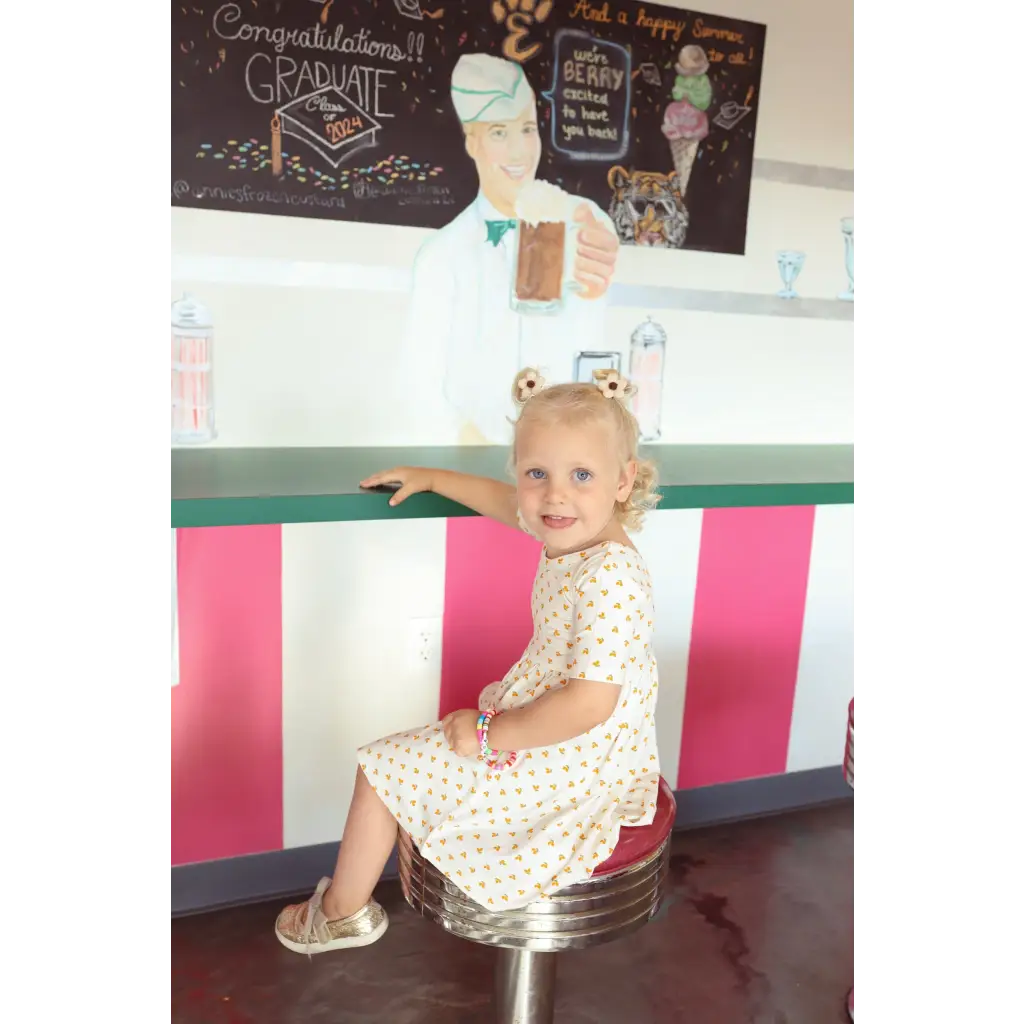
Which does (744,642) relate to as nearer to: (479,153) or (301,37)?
(479,153)

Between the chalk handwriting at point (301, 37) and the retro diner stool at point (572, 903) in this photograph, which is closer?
the retro diner stool at point (572, 903)

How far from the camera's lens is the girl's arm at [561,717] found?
4.57ft

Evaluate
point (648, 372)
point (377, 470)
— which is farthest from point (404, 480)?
point (648, 372)

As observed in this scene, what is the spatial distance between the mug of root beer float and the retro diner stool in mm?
1176

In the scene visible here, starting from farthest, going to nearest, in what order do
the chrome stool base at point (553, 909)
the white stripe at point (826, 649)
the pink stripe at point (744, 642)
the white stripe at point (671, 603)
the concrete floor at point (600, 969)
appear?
the white stripe at point (826, 649) < the pink stripe at point (744, 642) < the white stripe at point (671, 603) < the concrete floor at point (600, 969) < the chrome stool base at point (553, 909)

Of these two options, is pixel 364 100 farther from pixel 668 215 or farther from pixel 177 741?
pixel 177 741

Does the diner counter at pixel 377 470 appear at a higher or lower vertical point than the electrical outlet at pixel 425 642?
higher

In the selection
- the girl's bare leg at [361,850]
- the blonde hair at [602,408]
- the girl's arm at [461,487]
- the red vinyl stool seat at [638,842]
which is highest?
the blonde hair at [602,408]

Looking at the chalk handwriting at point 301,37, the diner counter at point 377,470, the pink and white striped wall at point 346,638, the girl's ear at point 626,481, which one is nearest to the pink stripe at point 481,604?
the pink and white striped wall at point 346,638

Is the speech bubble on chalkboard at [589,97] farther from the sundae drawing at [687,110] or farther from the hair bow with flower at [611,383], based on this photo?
the hair bow with flower at [611,383]

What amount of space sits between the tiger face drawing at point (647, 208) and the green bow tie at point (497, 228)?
251 mm

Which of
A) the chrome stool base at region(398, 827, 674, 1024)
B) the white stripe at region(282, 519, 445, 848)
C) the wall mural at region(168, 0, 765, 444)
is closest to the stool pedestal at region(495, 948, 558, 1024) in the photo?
the chrome stool base at region(398, 827, 674, 1024)
